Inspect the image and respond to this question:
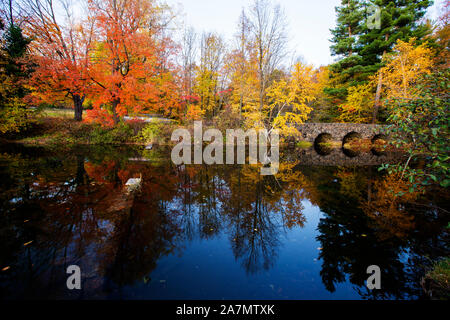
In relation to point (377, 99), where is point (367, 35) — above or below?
above

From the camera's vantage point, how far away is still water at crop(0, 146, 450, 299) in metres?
2.94

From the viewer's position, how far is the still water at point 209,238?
2.94 metres

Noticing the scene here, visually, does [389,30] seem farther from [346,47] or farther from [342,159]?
[342,159]

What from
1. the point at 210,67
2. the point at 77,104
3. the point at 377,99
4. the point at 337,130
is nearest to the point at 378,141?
the point at 377,99

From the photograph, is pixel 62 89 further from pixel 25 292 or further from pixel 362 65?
pixel 362 65

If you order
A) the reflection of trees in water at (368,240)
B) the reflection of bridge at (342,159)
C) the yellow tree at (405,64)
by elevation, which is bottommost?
the reflection of trees in water at (368,240)

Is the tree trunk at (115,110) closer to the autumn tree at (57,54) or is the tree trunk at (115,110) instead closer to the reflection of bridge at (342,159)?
the autumn tree at (57,54)

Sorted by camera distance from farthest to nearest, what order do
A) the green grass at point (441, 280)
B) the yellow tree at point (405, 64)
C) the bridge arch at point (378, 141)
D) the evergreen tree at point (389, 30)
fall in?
the bridge arch at point (378, 141), the evergreen tree at point (389, 30), the yellow tree at point (405, 64), the green grass at point (441, 280)

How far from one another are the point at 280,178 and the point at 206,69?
833 inches

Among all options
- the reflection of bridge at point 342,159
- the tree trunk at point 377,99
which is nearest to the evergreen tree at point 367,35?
the tree trunk at point 377,99

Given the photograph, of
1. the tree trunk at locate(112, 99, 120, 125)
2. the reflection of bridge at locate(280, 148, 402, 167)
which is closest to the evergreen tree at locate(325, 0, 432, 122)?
the reflection of bridge at locate(280, 148, 402, 167)

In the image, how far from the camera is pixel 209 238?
440 cm

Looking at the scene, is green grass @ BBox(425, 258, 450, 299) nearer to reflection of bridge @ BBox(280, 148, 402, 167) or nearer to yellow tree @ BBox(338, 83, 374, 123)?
reflection of bridge @ BBox(280, 148, 402, 167)

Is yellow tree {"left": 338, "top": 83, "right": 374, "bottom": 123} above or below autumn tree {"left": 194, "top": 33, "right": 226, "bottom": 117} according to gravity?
below
